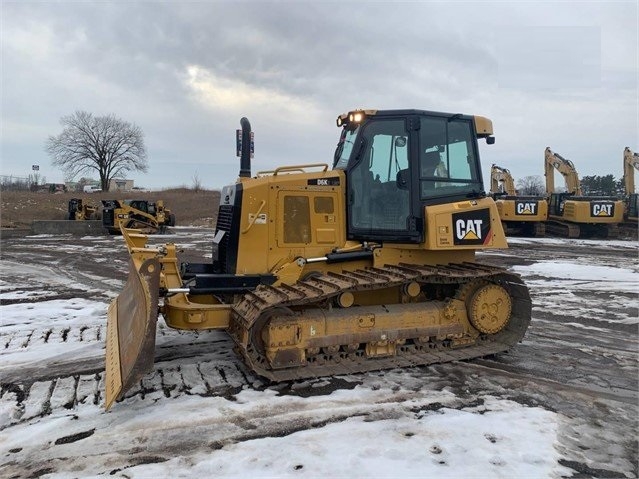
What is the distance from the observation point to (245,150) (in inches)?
240

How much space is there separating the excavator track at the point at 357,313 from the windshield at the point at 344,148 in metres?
1.39

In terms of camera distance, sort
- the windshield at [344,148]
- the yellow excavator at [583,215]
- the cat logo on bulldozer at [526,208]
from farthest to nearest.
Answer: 1. the cat logo on bulldozer at [526,208]
2. the yellow excavator at [583,215]
3. the windshield at [344,148]

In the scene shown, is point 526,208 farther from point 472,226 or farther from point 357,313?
point 357,313

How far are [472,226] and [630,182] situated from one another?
28424 millimetres

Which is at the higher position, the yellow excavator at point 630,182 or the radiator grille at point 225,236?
the yellow excavator at point 630,182

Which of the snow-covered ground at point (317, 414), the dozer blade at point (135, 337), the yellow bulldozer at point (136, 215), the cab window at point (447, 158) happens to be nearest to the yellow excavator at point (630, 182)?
the snow-covered ground at point (317, 414)

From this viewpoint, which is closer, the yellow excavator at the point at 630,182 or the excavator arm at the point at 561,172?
the yellow excavator at the point at 630,182

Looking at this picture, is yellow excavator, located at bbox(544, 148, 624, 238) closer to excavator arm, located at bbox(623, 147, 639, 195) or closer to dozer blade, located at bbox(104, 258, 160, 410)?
excavator arm, located at bbox(623, 147, 639, 195)

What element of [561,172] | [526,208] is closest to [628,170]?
[561,172]

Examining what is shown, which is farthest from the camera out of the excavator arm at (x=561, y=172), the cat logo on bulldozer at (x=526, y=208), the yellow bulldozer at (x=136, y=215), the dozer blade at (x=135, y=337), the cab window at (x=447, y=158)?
the excavator arm at (x=561, y=172)

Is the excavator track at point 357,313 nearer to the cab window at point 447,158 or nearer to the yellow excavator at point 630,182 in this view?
the cab window at point 447,158

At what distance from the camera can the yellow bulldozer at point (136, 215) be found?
90.1 ft

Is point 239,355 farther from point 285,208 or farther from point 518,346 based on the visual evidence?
point 518,346

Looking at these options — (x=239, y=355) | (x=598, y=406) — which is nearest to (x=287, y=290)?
(x=239, y=355)
